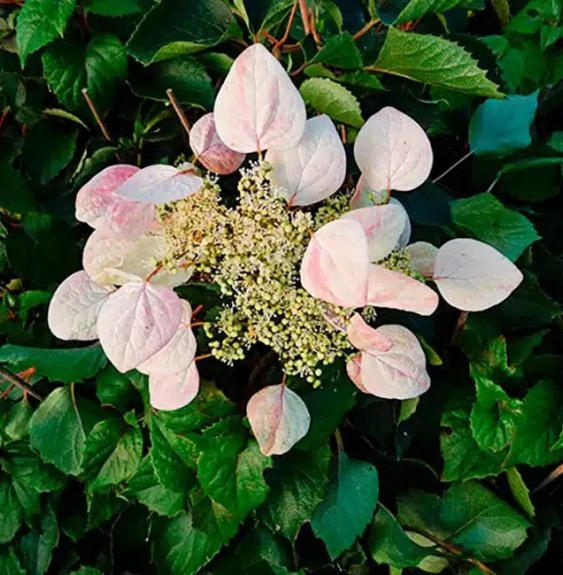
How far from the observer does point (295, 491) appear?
0.52 metres

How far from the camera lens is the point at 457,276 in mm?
410

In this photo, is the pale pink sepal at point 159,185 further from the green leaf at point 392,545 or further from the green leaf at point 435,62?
the green leaf at point 392,545

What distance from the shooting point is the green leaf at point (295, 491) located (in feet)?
1.69

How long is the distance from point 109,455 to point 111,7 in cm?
32

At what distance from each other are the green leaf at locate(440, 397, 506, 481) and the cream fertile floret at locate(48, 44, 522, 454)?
0.16 meters

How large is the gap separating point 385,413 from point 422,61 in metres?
0.25

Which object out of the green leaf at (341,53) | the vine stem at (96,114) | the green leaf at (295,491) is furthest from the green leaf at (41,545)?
the green leaf at (341,53)

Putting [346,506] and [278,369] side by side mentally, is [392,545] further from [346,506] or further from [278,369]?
[278,369]

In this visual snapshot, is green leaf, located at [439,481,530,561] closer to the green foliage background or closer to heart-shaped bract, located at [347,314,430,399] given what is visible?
the green foliage background

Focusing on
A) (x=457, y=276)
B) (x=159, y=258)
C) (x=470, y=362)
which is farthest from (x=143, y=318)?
(x=470, y=362)

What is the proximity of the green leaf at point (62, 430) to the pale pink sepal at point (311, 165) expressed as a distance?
28cm

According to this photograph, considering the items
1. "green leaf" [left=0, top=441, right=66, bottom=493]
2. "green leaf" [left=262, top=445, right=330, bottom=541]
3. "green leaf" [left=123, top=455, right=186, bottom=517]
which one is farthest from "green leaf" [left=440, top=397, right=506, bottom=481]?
"green leaf" [left=0, top=441, right=66, bottom=493]

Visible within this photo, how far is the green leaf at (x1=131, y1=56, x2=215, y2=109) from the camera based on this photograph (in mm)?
484

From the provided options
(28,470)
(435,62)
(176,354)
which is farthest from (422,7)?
(28,470)
